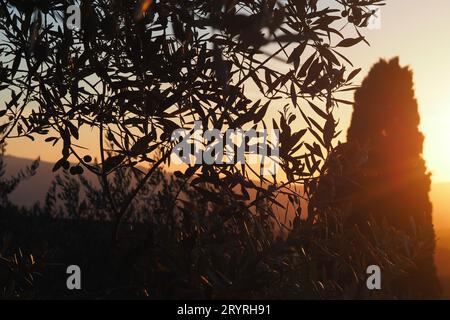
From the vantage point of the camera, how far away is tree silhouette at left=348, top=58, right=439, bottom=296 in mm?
16375

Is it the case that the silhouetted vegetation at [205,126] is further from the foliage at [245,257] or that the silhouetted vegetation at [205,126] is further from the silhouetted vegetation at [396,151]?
the silhouetted vegetation at [396,151]

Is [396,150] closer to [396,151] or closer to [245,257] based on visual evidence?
[396,151]

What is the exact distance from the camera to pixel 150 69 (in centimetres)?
377

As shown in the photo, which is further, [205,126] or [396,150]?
[396,150]

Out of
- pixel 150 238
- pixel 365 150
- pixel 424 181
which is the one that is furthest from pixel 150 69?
pixel 424 181

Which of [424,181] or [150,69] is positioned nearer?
[150,69]

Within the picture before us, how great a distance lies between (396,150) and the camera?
1681cm

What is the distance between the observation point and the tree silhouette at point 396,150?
1638 cm

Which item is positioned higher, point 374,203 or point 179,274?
point 374,203

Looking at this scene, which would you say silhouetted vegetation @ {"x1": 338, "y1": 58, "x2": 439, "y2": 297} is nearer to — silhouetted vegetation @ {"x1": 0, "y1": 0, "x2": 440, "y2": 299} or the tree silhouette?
the tree silhouette

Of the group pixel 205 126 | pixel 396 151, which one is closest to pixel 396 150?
pixel 396 151

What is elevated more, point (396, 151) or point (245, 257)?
point (396, 151)

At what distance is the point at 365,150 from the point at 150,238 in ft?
5.01
